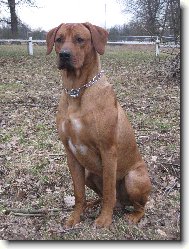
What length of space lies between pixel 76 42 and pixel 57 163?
2487 millimetres

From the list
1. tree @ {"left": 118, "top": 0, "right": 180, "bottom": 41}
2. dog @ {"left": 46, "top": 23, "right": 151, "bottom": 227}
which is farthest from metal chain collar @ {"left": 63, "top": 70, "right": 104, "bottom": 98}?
tree @ {"left": 118, "top": 0, "right": 180, "bottom": 41}

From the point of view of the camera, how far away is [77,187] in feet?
13.9

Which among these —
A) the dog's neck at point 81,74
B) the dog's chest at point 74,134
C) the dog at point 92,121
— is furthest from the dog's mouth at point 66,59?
the dog's chest at point 74,134

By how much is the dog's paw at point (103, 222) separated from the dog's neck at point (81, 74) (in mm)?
1222

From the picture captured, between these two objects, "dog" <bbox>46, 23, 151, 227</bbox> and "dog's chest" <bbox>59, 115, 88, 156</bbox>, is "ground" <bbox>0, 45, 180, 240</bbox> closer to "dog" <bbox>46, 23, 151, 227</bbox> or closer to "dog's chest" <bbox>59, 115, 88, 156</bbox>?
"dog" <bbox>46, 23, 151, 227</bbox>

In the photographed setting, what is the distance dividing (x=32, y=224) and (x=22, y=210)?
10.4 inches

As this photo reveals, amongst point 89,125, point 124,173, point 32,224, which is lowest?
point 32,224

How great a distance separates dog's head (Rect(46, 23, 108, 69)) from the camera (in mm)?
3656

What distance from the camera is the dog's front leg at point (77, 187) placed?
4188 millimetres

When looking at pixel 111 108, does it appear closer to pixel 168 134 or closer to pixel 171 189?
pixel 171 189

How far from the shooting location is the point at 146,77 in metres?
13.4

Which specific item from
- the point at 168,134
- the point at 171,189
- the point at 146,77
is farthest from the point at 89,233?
the point at 146,77

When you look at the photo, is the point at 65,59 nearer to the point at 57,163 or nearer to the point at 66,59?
the point at 66,59

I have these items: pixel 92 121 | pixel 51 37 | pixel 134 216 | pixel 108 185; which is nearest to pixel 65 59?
pixel 51 37
